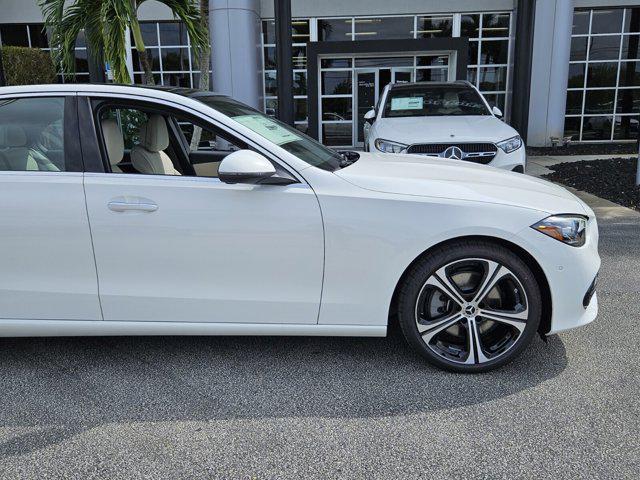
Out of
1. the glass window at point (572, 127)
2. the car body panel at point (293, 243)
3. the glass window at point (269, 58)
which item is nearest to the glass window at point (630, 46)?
the glass window at point (572, 127)

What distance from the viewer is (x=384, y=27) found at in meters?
17.2

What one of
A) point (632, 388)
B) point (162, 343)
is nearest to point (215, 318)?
point (162, 343)

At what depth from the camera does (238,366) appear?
3.54 m

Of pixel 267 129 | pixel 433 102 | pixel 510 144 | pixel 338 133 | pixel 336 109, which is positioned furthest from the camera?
pixel 338 133

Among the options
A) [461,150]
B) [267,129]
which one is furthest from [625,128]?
[267,129]

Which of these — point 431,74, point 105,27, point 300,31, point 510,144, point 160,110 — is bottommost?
point 510,144

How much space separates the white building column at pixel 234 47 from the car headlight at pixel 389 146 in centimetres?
754

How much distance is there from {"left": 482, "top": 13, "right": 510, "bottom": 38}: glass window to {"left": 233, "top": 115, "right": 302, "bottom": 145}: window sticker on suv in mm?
15091

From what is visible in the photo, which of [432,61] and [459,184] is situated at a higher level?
[432,61]

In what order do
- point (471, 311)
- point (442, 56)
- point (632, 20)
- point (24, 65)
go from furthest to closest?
point (442, 56)
point (632, 20)
point (24, 65)
point (471, 311)

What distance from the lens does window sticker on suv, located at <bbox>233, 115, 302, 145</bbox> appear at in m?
3.46

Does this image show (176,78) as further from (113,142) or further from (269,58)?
(113,142)

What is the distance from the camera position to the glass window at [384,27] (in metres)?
17.0

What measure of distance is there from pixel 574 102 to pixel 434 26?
494cm
